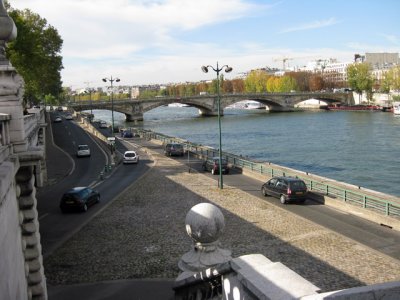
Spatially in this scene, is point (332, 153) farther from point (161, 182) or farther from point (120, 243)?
point (120, 243)

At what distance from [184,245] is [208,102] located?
326 feet

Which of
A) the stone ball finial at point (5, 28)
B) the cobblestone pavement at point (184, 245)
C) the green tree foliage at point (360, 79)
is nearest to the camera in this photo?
the stone ball finial at point (5, 28)

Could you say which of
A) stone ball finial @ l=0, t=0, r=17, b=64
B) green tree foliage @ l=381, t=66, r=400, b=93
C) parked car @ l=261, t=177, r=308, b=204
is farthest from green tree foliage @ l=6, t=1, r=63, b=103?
green tree foliage @ l=381, t=66, r=400, b=93

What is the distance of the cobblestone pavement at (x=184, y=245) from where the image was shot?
43.1 feet

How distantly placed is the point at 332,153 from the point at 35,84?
35.4 m

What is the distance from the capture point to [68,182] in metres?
30.5

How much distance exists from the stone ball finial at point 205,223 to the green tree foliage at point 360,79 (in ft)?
438

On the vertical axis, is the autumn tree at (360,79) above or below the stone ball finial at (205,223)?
above

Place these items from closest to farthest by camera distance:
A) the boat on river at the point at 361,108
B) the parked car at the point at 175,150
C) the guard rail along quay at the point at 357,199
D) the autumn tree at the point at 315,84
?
the guard rail along quay at the point at 357,199 → the parked car at the point at 175,150 → the boat on river at the point at 361,108 → the autumn tree at the point at 315,84

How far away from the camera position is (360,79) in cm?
13162

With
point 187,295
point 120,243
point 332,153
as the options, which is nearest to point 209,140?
point 332,153

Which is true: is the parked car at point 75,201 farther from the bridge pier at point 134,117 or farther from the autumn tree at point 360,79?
the autumn tree at point 360,79

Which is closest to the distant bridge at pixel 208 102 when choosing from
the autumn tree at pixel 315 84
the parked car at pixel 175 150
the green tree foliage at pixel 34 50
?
the autumn tree at pixel 315 84

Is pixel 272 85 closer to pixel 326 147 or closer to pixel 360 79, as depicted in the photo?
pixel 360 79
